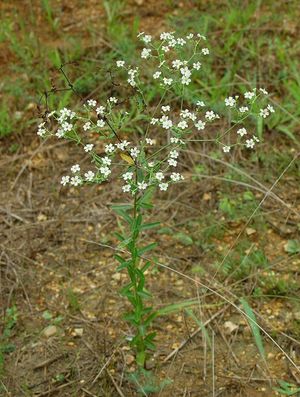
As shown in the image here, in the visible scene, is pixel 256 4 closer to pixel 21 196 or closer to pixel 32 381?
pixel 21 196

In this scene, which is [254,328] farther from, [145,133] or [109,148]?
[145,133]

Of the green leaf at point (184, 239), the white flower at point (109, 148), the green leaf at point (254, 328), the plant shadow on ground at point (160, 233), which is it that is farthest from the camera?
the green leaf at point (184, 239)

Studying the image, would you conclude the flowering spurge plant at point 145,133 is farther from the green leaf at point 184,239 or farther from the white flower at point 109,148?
the green leaf at point 184,239

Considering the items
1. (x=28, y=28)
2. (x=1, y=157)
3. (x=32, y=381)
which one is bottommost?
(x=32, y=381)

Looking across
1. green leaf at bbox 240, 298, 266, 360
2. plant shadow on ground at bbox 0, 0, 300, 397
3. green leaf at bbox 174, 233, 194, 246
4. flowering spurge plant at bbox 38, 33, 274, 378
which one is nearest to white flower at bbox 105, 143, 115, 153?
flowering spurge plant at bbox 38, 33, 274, 378

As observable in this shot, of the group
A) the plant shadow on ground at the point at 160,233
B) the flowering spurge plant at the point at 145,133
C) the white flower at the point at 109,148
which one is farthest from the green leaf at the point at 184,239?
the white flower at the point at 109,148

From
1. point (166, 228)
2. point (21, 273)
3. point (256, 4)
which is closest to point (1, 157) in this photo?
point (21, 273)
